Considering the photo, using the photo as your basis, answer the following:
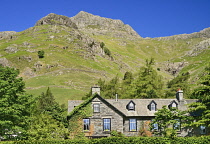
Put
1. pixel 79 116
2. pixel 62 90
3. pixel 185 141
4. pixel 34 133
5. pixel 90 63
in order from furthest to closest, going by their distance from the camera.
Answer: pixel 90 63
pixel 62 90
pixel 79 116
pixel 34 133
pixel 185 141

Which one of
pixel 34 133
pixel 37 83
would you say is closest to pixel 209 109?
pixel 34 133

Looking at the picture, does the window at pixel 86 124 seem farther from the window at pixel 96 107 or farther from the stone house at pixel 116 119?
the window at pixel 96 107

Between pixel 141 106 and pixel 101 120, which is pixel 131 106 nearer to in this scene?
pixel 141 106

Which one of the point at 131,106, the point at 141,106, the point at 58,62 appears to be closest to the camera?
the point at 131,106

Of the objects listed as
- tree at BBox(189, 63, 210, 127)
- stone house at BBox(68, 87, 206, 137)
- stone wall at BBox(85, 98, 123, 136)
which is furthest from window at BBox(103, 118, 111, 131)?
tree at BBox(189, 63, 210, 127)

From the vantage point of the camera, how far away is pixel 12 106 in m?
33.5

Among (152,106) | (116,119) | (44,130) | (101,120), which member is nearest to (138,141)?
(116,119)

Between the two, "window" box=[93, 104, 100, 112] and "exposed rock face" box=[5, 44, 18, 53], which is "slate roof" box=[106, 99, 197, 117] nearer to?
"window" box=[93, 104, 100, 112]

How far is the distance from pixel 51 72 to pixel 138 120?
90.6 meters

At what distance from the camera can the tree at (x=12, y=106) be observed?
3300cm

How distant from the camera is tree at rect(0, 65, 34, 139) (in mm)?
33000

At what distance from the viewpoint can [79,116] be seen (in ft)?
133

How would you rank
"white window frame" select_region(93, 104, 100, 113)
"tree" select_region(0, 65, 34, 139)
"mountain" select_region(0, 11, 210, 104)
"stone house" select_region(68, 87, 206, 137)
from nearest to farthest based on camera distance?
1. "tree" select_region(0, 65, 34, 139)
2. "stone house" select_region(68, 87, 206, 137)
3. "white window frame" select_region(93, 104, 100, 113)
4. "mountain" select_region(0, 11, 210, 104)

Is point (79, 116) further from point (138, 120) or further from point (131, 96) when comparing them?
point (131, 96)
